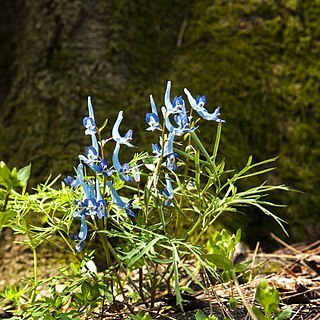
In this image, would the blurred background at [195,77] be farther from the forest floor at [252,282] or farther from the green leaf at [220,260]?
the green leaf at [220,260]

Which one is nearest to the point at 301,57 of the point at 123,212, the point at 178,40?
the point at 178,40

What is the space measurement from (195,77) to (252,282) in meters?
1.11

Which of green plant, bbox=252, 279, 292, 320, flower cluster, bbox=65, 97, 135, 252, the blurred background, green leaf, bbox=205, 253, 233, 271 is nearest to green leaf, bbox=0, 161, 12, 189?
flower cluster, bbox=65, 97, 135, 252

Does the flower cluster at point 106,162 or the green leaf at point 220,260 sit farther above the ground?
the flower cluster at point 106,162

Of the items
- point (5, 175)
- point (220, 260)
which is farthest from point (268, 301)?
point (5, 175)

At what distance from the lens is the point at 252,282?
173cm

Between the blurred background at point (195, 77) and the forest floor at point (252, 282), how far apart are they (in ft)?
0.98

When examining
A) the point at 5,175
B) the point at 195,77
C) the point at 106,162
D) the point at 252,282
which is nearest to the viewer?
the point at 5,175

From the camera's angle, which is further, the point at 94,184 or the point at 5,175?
the point at 94,184

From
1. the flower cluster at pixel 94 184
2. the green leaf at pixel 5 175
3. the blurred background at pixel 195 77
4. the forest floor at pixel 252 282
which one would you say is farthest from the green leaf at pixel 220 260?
the blurred background at pixel 195 77

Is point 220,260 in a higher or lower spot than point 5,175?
lower

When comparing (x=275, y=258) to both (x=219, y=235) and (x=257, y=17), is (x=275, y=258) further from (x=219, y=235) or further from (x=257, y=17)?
(x=257, y=17)

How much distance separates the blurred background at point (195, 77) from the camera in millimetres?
2410

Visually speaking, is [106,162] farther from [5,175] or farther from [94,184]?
[5,175]
